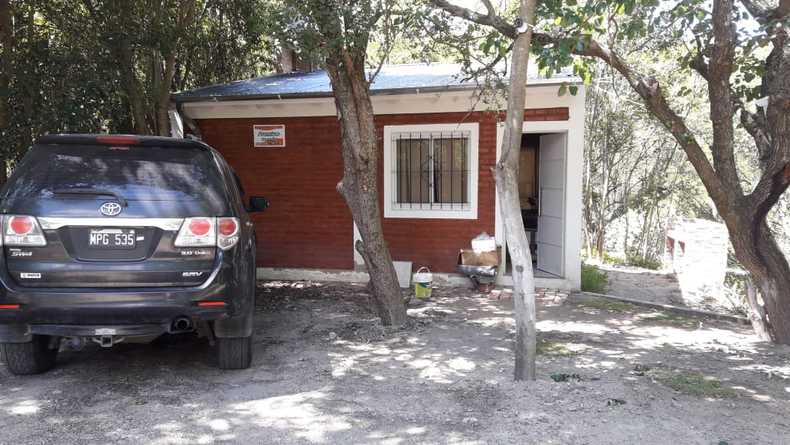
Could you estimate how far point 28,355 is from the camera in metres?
4.38

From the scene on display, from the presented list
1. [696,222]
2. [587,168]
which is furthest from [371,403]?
[587,168]

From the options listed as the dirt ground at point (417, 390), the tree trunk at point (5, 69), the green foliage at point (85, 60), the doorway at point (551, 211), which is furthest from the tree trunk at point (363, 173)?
the tree trunk at point (5, 69)

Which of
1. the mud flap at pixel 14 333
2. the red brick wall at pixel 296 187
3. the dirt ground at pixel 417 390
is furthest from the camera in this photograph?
the red brick wall at pixel 296 187

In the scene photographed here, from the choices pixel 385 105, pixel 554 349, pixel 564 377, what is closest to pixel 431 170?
pixel 385 105

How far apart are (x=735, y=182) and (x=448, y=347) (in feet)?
10.3

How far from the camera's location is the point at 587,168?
13781 mm

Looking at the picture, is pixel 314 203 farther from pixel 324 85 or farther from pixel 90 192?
pixel 90 192

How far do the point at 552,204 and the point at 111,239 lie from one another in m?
6.69

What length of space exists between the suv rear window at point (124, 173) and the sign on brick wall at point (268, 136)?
202 inches

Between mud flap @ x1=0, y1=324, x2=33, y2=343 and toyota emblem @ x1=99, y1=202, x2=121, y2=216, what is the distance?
930 mm

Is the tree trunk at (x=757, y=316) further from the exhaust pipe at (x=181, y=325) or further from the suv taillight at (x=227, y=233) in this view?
the exhaust pipe at (x=181, y=325)

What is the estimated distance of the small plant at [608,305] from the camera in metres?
7.54

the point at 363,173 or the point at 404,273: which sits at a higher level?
the point at 363,173

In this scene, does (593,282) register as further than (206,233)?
Yes
